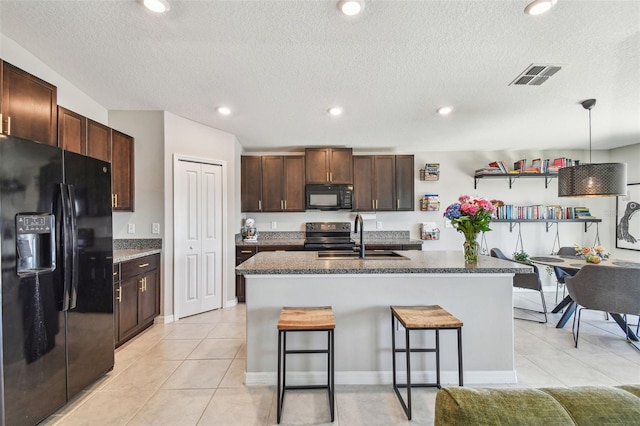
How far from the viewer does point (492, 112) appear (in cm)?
315

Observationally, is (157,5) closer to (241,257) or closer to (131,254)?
(131,254)

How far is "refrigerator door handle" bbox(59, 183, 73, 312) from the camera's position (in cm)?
173

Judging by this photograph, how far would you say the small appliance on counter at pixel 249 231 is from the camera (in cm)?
443

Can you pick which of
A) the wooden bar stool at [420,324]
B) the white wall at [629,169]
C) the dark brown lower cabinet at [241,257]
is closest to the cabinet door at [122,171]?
the dark brown lower cabinet at [241,257]

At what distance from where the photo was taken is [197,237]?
3.54 meters

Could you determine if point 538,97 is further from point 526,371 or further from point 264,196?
point 264,196

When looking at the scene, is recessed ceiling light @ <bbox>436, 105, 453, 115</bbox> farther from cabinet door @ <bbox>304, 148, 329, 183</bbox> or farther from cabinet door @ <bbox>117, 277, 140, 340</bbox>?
cabinet door @ <bbox>117, 277, 140, 340</bbox>

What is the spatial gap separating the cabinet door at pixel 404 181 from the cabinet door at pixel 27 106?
4141 millimetres

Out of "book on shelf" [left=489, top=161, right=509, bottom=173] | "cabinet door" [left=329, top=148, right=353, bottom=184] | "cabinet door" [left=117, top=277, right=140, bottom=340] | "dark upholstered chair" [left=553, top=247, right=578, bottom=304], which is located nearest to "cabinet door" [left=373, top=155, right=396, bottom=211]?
"cabinet door" [left=329, top=148, right=353, bottom=184]

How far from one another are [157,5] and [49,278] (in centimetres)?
173

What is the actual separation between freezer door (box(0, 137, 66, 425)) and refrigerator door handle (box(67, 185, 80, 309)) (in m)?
0.08

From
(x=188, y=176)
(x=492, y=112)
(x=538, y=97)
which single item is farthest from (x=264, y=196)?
(x=538, y=97)

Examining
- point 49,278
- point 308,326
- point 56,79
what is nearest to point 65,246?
point 49,278

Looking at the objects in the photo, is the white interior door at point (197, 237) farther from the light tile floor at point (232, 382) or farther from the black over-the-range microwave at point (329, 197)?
the black over-the-range microwave at point (329, 197)
